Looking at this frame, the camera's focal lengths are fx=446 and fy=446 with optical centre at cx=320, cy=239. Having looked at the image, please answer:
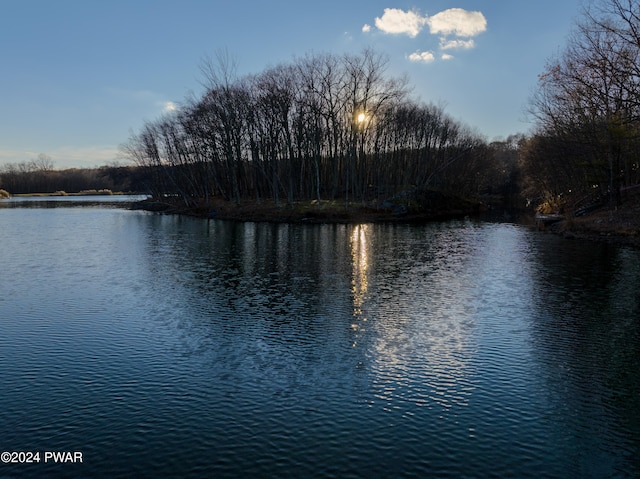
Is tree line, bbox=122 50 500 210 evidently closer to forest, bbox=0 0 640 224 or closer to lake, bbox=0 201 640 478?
forest, bbox=0 0 640 224

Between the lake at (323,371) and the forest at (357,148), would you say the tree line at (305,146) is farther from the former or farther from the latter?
the lake at (323,371)

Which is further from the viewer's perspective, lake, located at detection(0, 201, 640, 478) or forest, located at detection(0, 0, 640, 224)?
forest, located at detection(0, 0, 640, 224)

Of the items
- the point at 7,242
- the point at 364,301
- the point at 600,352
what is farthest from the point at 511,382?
the point at 7,242

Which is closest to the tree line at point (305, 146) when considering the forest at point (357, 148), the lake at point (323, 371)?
the forest at point (357, 148)

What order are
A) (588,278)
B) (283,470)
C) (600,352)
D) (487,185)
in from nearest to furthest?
(283,470) → (600,352) → (588,278) → (487,185)

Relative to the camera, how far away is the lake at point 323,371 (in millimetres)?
8750

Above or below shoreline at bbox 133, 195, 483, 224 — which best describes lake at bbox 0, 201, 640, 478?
below

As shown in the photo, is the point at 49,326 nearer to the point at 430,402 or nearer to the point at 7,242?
the point at 430,402

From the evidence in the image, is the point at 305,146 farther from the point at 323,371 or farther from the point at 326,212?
the point at 323,371

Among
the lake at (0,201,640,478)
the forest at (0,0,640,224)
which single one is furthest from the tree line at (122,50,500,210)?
Result: the lake at (0,201,640,478)

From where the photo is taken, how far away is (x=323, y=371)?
1266cm

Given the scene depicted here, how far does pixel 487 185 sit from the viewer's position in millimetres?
131875

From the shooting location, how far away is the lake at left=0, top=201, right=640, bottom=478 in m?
8.75

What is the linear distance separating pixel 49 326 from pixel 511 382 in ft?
53.0
